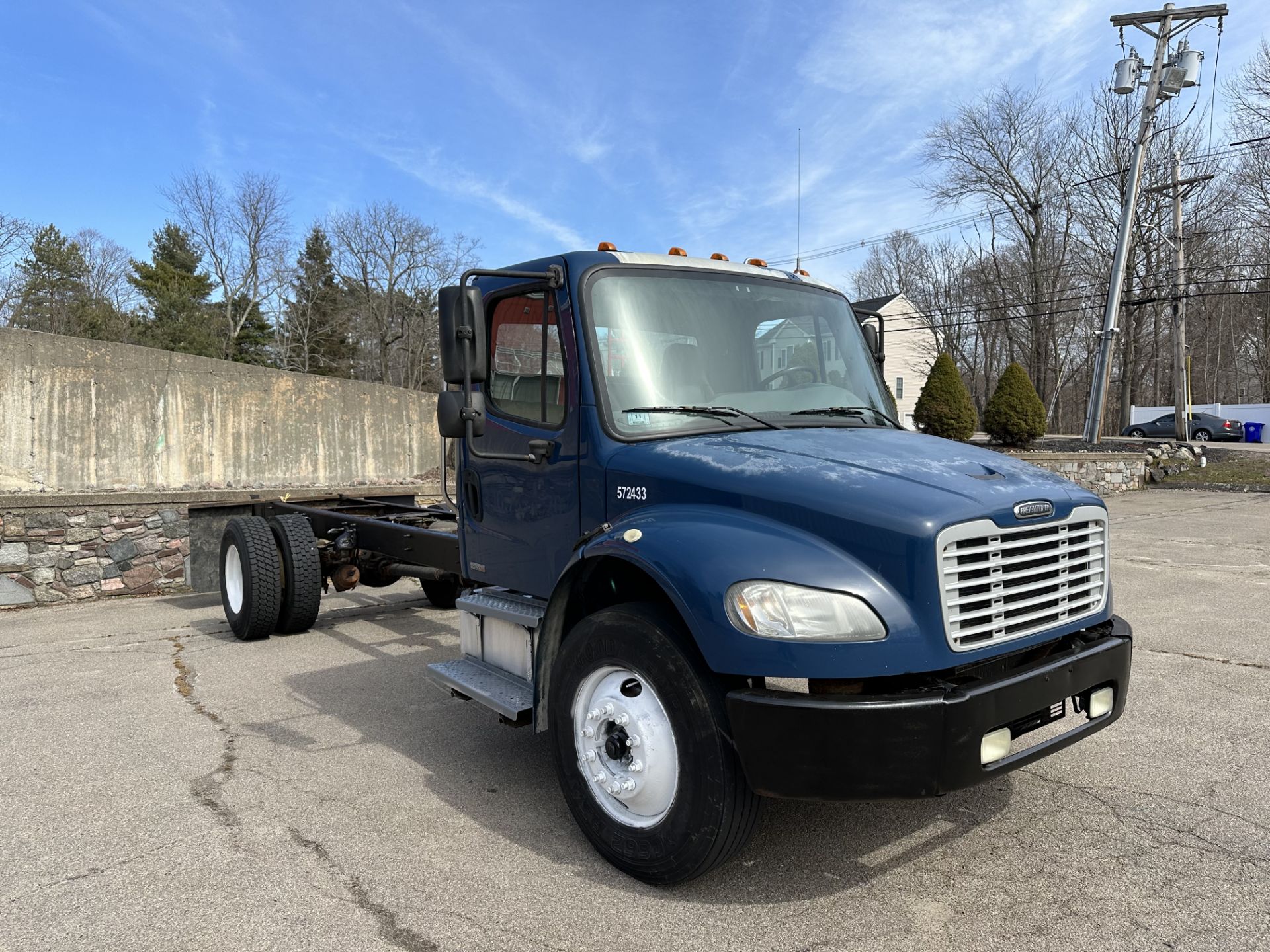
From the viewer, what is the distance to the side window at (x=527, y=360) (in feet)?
12.4

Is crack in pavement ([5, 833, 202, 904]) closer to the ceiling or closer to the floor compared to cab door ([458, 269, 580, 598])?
closer to the floor

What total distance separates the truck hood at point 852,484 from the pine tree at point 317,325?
150 feet

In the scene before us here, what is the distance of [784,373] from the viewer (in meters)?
3.99

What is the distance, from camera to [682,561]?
2850 millimetres

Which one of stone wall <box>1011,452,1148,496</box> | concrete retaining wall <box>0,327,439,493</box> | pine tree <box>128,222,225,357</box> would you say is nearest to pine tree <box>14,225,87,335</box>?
pine tree <box>128,222,225,357</box>

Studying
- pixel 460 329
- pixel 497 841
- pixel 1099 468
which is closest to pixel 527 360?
pixel 460 329

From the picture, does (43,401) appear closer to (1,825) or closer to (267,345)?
(1,825)

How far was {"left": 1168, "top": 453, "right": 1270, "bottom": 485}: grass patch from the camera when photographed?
2036cm

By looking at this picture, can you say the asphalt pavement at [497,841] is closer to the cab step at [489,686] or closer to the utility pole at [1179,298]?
the cab step at [489,686]

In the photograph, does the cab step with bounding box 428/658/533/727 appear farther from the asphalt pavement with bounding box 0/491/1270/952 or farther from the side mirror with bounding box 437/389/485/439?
the side mirror with bounding box 437/389/485/439

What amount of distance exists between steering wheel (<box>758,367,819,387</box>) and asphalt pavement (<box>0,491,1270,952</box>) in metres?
1.76

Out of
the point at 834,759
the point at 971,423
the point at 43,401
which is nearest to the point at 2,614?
the point at 43,401

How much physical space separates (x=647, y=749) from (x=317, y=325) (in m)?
48.9

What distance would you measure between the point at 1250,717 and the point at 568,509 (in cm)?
384
